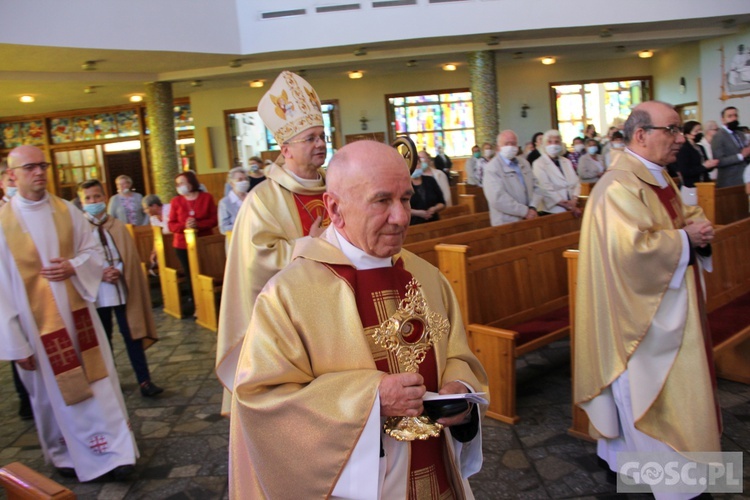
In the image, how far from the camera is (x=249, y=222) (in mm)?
3408

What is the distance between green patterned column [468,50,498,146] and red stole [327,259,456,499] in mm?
11863

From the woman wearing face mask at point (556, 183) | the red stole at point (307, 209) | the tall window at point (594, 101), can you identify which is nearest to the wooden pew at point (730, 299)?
the red stole at point (307, 209)

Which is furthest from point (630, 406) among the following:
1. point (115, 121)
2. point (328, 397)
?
point (115, 121)

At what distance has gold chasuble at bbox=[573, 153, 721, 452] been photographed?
2.96 metres

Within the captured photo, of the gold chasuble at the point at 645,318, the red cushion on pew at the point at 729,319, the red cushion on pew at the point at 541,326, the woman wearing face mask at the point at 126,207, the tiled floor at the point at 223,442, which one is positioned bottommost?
the tiled floor at the point at 223,442

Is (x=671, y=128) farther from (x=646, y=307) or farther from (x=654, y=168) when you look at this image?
(x=646, y=307)

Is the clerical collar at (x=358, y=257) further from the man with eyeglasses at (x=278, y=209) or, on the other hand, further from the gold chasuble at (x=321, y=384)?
the man with eyeglasses at (x=278, y=209)

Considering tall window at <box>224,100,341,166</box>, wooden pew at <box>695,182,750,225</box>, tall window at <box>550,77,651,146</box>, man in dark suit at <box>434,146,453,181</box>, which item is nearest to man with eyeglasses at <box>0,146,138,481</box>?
wooden pew at <box>695,182,750,225</box>

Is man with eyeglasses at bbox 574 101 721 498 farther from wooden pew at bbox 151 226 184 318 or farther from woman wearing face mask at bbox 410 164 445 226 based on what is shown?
wooden pew at bbox 151 226 184 318

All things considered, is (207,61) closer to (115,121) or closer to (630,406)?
(115,121)

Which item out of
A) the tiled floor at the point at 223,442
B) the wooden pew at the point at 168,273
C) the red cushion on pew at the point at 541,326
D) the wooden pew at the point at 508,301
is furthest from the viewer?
the wooden pew at the point at 168,273

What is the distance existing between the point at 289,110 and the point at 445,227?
3.18 meters

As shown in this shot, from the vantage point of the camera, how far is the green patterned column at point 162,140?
13.4 meters

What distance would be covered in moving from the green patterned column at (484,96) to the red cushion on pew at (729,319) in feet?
29.9
